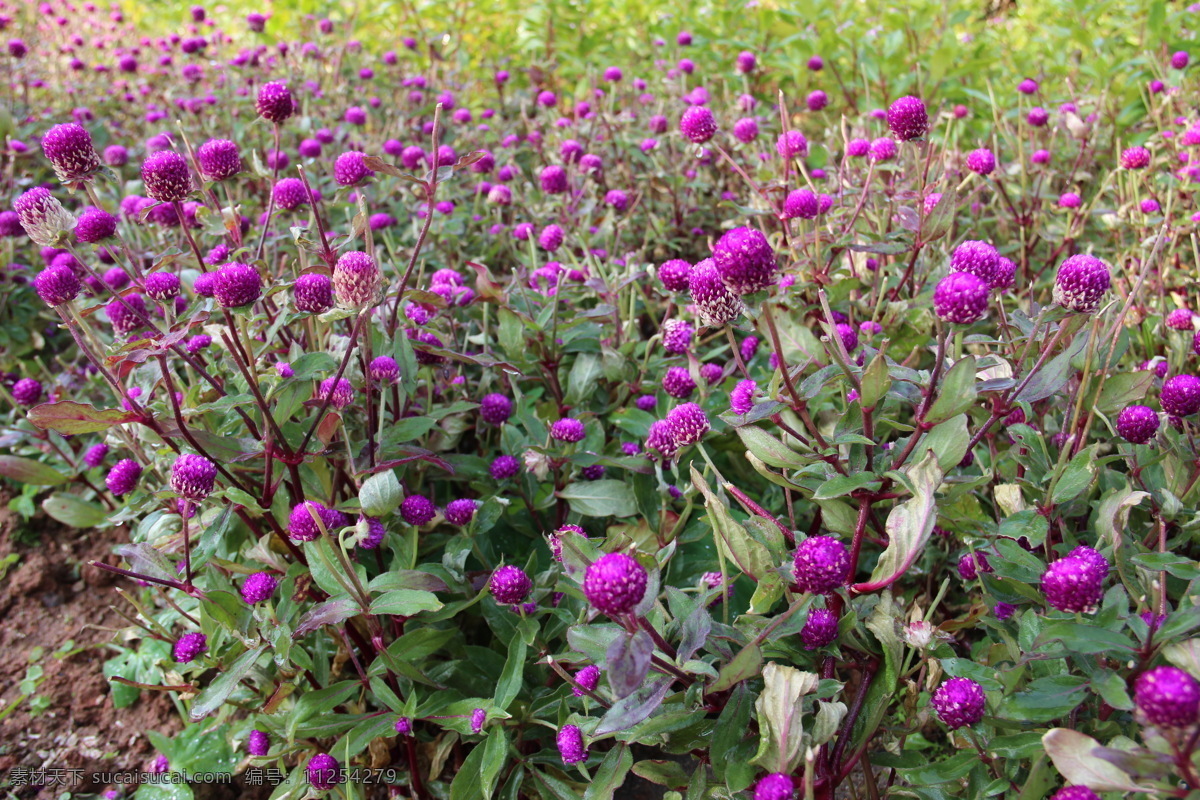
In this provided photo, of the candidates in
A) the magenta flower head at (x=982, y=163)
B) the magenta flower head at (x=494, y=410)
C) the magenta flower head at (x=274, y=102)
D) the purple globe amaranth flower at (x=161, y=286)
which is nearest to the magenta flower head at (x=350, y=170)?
the magenta flower head at (x=274, y=102)

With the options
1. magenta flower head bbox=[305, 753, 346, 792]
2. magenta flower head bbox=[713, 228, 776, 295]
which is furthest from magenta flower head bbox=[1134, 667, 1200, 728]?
magenta flower head bbox=[305, 753, 346, 792]

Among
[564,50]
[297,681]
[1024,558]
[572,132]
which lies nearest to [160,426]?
[297,681]

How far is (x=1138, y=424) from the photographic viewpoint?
141cm

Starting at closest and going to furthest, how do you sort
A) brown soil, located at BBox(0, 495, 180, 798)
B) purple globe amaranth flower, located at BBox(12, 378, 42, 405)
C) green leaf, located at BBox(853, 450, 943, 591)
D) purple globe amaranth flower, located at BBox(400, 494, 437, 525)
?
1. green leaf, located at BBox(853, 450, 943, 591)
2. purple globe amaranth flower, located at BBox(400, 494, 437, 525)
3. brown soil, located at BBox(0, 495, 180, 798)
4. purple globe amaranth flower, located at BBox(12, 378, 42, 405)

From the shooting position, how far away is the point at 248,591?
1.50 metres

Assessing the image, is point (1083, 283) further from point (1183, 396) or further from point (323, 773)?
point (323, 773)

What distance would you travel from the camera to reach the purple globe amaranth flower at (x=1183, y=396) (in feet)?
4.48

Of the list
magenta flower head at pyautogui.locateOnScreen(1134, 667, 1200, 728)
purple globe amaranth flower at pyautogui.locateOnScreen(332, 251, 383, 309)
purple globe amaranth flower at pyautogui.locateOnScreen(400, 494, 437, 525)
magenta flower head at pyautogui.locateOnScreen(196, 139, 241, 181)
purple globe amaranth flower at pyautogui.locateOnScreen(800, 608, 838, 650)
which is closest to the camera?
magenta flower head at pyautogui.locateOnScreen(1134, 667, 1200, 728)

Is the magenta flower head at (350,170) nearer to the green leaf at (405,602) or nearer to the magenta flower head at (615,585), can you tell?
the green leaf at (405,602)

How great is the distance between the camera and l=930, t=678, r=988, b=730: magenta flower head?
1202mm

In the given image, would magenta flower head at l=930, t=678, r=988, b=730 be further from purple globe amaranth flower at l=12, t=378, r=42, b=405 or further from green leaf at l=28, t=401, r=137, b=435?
purple globe amaranth flower at l=12, t=378, r=42, b=405

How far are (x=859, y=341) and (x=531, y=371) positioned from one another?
0.81 meters

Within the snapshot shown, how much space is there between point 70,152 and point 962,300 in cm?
163

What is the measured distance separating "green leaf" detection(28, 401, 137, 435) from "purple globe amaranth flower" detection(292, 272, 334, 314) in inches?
13.6
